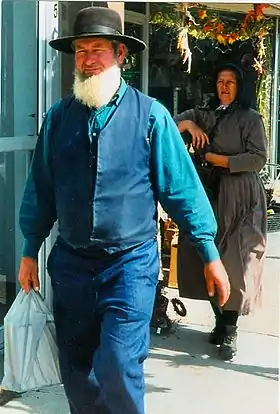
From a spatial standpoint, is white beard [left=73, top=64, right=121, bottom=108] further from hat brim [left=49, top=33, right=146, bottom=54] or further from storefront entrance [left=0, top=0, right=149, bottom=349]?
storefront entrance [left=0, top=0, right=149, bottom=349]

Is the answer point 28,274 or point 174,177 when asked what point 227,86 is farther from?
point 28,274

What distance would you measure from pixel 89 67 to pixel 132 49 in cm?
24

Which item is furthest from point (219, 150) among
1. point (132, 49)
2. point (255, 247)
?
point (132, 49)

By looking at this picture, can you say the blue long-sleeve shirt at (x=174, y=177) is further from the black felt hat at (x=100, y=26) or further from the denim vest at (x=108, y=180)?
the black felt hat at (x=100, y=26)

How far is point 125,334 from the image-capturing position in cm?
276

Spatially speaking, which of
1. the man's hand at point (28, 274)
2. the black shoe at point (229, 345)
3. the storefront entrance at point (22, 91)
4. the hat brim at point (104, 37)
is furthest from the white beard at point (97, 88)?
the black shoe at point (229, 345)

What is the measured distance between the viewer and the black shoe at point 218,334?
447 centimetres

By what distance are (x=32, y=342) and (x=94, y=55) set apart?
4.03ft

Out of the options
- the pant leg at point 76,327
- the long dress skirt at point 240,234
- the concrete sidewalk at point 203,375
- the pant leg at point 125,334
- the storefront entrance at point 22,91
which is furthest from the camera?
the long dress skirt at point 240,234

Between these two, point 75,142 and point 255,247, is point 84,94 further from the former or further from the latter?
point 255,247

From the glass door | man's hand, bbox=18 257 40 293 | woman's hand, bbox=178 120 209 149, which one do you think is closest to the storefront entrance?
the glass door

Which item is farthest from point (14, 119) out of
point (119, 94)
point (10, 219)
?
point (119, 94)

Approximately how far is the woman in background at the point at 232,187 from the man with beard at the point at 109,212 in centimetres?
135

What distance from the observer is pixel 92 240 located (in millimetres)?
2785
